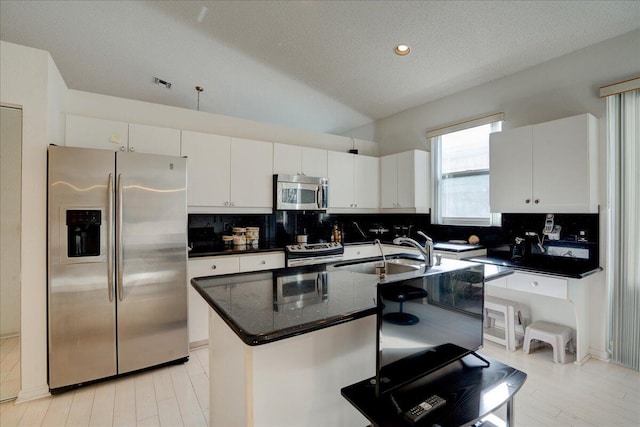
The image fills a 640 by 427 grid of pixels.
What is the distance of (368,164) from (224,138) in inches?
82.9

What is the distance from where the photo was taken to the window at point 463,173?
348 cm

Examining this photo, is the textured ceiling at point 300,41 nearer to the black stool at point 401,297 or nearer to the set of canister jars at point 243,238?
the set of canister jars at point 243,238

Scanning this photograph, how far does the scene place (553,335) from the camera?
100 inches

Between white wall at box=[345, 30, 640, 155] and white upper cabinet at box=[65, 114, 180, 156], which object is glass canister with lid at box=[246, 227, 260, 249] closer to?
white upper cabinet at box=[65, 114, 180, 156]

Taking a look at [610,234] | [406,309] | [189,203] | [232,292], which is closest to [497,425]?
[406,309]

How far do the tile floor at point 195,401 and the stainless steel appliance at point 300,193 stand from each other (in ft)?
6.24

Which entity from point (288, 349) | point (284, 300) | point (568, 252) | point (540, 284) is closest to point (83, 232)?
point (284, 300)

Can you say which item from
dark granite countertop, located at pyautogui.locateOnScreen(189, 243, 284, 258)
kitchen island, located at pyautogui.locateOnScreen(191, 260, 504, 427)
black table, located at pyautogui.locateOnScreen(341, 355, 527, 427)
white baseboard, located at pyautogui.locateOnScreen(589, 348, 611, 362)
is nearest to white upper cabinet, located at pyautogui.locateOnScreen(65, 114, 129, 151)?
dark granite countertop, located at pyautogui.locateOnScreen(189, 243, 284, 258)

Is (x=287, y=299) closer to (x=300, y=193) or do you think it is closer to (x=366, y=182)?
(x=300, y=193)

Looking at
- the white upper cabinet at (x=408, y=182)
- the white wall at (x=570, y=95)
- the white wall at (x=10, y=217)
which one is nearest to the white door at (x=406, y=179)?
the white upper cabinet at (x=408, y=182)

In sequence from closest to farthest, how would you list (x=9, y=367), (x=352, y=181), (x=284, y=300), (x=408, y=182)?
(x=284, y=300) < (x=9, y=367) < (x=408, y=182) < (x=352, y=181)

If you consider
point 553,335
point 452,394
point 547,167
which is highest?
point 547,167

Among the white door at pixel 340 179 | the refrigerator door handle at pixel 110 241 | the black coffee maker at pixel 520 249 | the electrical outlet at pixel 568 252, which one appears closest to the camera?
the refrigerator door handle at pixel 110 241

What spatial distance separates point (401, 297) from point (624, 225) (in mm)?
2705
